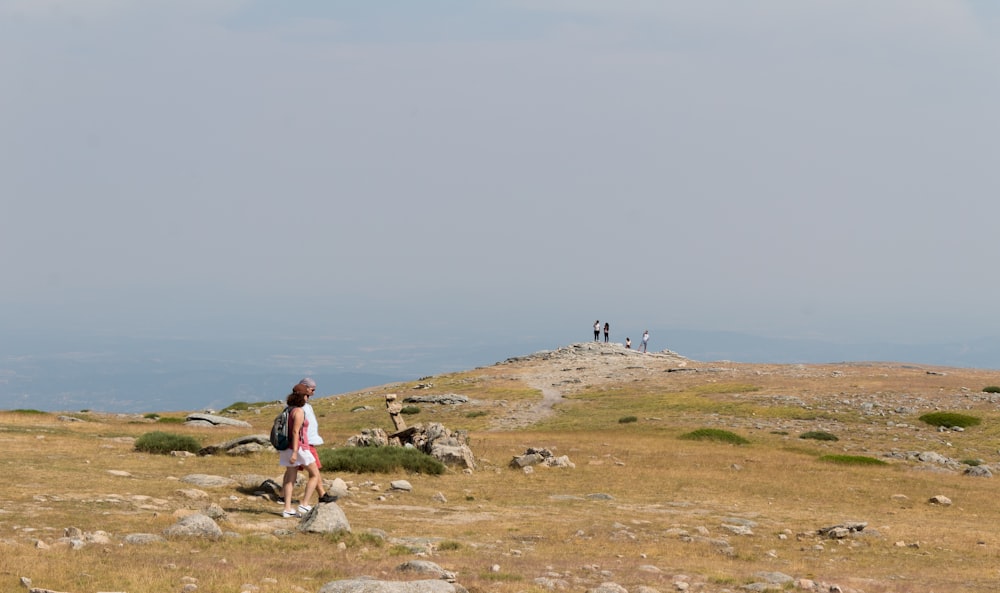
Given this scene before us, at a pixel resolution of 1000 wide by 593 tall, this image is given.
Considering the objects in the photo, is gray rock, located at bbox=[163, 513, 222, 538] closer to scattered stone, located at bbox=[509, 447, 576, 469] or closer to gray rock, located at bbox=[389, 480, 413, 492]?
gray rock, located at bbox=[389, 480, 413, 492]

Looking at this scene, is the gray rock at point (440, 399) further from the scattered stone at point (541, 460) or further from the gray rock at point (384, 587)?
the gray rock at point (384, 587)

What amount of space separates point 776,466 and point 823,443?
11411 mm

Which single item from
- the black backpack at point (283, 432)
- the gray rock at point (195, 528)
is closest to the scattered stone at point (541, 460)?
the black backpack at point (283, 432)

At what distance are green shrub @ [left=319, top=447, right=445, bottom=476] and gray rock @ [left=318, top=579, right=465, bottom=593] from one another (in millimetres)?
18960

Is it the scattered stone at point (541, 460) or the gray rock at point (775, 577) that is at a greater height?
the gray rock at point (775, 577)

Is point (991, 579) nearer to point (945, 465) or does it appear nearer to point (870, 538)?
point (870, 538)

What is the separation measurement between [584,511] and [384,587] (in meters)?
15.1

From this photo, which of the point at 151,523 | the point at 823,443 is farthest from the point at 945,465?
the point at 151,523

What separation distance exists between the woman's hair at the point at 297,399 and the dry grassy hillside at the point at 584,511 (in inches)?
105

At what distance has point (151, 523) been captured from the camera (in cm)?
1958

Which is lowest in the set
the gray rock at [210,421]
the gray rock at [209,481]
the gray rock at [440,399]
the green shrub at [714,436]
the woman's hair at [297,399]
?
the gray rock at [210,421]

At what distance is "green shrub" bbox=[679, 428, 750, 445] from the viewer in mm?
52219

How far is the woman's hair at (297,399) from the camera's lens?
2134 cm

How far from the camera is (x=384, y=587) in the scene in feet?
43.3
